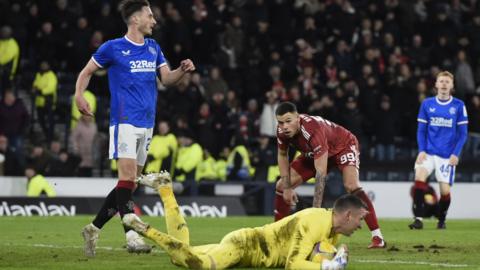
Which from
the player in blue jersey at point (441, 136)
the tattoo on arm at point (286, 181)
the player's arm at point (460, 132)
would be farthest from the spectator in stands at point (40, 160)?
the tattoo on arm at point (286, 181)

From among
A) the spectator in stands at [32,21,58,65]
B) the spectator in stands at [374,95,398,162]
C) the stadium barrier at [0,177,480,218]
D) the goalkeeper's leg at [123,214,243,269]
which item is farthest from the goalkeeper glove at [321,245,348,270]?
the spectator in stands at [374,95,398,162]

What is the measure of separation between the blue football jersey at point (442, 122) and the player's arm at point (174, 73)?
7.33 metres

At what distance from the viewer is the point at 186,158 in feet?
86.2

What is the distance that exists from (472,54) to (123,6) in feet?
70.7

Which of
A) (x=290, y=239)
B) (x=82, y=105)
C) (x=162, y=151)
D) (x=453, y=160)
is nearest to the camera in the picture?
(x=290, y=239)

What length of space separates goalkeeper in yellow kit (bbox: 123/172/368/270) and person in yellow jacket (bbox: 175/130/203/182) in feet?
50.4

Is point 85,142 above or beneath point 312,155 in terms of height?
beneath

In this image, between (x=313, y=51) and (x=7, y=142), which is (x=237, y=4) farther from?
(x=7, y=142)

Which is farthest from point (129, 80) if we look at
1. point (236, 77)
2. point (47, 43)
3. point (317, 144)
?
point (236, 77)

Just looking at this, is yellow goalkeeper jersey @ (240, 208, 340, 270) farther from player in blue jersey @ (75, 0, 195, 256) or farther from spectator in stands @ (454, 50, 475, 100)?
spectator in stands @ (454, 50, 475, 100)

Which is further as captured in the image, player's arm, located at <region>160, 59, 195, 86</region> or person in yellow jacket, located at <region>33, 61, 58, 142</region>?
person in yellow jacket, located at <region>33, 61, 58, 142</region>

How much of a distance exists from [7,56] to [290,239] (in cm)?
1764

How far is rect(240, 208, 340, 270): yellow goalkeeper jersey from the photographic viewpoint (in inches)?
384

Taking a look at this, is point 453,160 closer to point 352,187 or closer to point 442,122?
point 442,122
